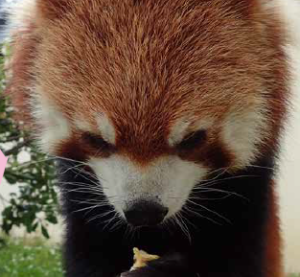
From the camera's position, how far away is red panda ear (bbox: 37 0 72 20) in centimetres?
187

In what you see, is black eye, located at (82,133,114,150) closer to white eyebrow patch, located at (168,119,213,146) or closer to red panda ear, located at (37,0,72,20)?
white eyebrow patch, located at (168,119,213,146)

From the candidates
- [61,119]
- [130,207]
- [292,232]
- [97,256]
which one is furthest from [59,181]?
[292,232]

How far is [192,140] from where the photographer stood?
5.76ft

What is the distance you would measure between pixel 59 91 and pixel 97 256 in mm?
601

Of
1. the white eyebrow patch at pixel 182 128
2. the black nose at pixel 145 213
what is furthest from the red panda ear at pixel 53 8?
the black nose at pixel 145 213

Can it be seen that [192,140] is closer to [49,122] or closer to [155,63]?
[155,63]

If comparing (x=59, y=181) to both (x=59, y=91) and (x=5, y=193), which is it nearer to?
(x=59, y=91)

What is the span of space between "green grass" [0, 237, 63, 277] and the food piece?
1.75 m

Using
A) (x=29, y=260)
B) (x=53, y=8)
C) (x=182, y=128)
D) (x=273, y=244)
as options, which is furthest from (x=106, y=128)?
(x=29, y=260)

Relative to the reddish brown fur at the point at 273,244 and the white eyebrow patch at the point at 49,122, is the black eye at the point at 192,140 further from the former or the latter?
the reddish brown fur at the point at 273,244

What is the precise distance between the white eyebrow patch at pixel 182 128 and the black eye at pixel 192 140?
0.01 metres

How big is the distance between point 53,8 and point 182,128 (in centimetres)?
47

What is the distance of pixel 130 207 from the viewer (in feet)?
5.60

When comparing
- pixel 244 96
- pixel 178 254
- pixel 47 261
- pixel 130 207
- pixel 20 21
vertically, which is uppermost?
pixel 20 21
